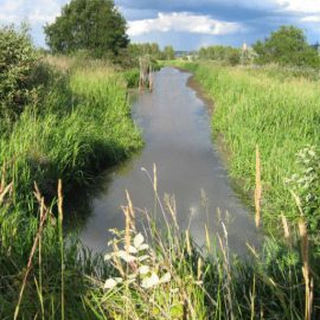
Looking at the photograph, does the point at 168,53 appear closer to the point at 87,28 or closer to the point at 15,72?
the point at 87,28

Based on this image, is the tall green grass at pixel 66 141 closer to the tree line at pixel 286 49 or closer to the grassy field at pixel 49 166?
the grassy field at pixel 49 166

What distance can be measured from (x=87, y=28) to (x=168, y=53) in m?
79.1

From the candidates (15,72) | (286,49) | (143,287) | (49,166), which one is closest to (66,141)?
(49,166)

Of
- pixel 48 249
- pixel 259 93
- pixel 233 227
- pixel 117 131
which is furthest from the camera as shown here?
pixel 259 93

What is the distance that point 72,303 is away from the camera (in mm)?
3162

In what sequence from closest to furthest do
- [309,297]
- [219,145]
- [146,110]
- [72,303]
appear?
1. [309,297]
2. [72,303]
3. [219,145]
4. [146,110]

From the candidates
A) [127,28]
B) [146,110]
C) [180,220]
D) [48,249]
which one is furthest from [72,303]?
[127,28]

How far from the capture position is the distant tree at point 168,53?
4225 inches

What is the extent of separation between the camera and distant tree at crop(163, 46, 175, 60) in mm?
107312

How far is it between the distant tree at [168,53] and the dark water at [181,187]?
9542cm

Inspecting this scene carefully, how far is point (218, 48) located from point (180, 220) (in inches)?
3274

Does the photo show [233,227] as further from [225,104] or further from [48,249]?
[225,104]

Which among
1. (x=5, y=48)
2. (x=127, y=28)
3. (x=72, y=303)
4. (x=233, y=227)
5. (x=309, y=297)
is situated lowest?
(x=233, y=227)

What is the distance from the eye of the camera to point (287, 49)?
36375 millimetres
